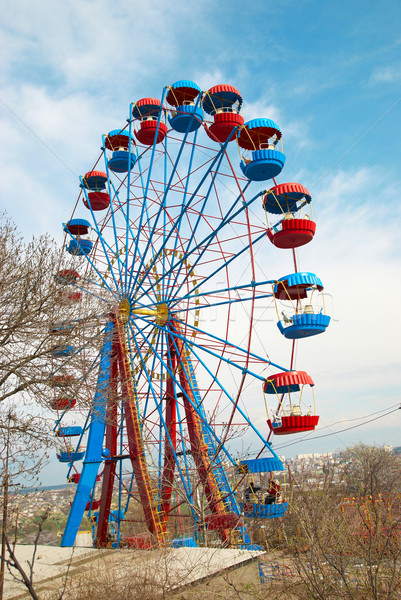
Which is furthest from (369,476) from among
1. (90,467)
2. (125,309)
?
(125,309)

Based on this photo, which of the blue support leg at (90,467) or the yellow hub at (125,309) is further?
the yellow hub at (125,309)

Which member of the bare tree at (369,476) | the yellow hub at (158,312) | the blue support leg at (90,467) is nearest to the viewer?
the bare tree at (369,476)

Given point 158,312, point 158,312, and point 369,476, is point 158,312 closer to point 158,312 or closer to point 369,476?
point 158,312

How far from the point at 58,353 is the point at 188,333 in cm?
624

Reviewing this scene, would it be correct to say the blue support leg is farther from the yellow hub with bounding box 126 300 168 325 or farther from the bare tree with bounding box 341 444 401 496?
the bare tree with bounding box 341 444 401 496

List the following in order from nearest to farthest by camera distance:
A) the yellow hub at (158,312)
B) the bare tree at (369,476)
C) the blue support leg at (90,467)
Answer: the bare tree at (369,476) < the blue support leg at (90,467) < the yellow hub at (158,312)

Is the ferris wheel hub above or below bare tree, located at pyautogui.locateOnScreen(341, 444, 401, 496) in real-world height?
above

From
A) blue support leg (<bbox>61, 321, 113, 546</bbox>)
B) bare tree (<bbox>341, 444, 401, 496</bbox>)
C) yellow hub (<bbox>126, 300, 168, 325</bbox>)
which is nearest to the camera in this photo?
bare tree (<bbox>341, 444, 401, 496</bbox>)

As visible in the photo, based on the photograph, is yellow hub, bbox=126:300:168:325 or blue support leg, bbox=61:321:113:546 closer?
blue support leg, bbox=61:321:113:546

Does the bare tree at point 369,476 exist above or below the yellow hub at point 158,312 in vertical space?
below

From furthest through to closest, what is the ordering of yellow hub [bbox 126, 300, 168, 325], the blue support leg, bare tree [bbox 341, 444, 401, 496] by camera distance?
yellow hub [bbox 126, 300, 168, 325] < the blue support leg < bare tree [bbox 341, 444, 401, 496]

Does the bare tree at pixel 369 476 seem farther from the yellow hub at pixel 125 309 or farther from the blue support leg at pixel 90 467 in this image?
the yellow hub at pixel 125 309

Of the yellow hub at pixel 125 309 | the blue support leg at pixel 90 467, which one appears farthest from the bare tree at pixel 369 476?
the yellow hub at pixel 125 309

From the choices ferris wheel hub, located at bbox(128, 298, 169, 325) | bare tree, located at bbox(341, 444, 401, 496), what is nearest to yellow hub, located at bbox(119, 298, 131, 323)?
ferris wheel hub, located at bbox(128, 298, 169, 325)
